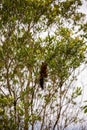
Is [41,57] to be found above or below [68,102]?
above

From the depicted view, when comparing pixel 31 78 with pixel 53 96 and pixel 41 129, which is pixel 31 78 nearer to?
pixel 53 96

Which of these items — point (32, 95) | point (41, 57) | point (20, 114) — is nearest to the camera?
point (20, 114)

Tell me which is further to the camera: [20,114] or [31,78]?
[31,78]

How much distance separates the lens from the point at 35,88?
626 inches

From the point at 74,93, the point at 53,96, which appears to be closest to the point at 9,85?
the point at 53,96

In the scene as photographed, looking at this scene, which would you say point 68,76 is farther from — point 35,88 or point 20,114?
point 20,114

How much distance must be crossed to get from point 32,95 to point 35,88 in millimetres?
521

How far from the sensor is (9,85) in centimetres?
1617

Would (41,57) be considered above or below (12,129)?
above

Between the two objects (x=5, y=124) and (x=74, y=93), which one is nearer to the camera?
(x=5, y=124)

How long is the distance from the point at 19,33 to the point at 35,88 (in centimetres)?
297

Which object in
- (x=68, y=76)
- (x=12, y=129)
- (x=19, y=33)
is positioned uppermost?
(x=19, y=33)

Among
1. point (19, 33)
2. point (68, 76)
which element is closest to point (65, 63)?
point (68, 76)

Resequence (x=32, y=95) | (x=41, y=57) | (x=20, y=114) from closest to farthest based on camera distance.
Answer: (x=20, y=114)
(x=41, y=57)
(x=32, y=95)
